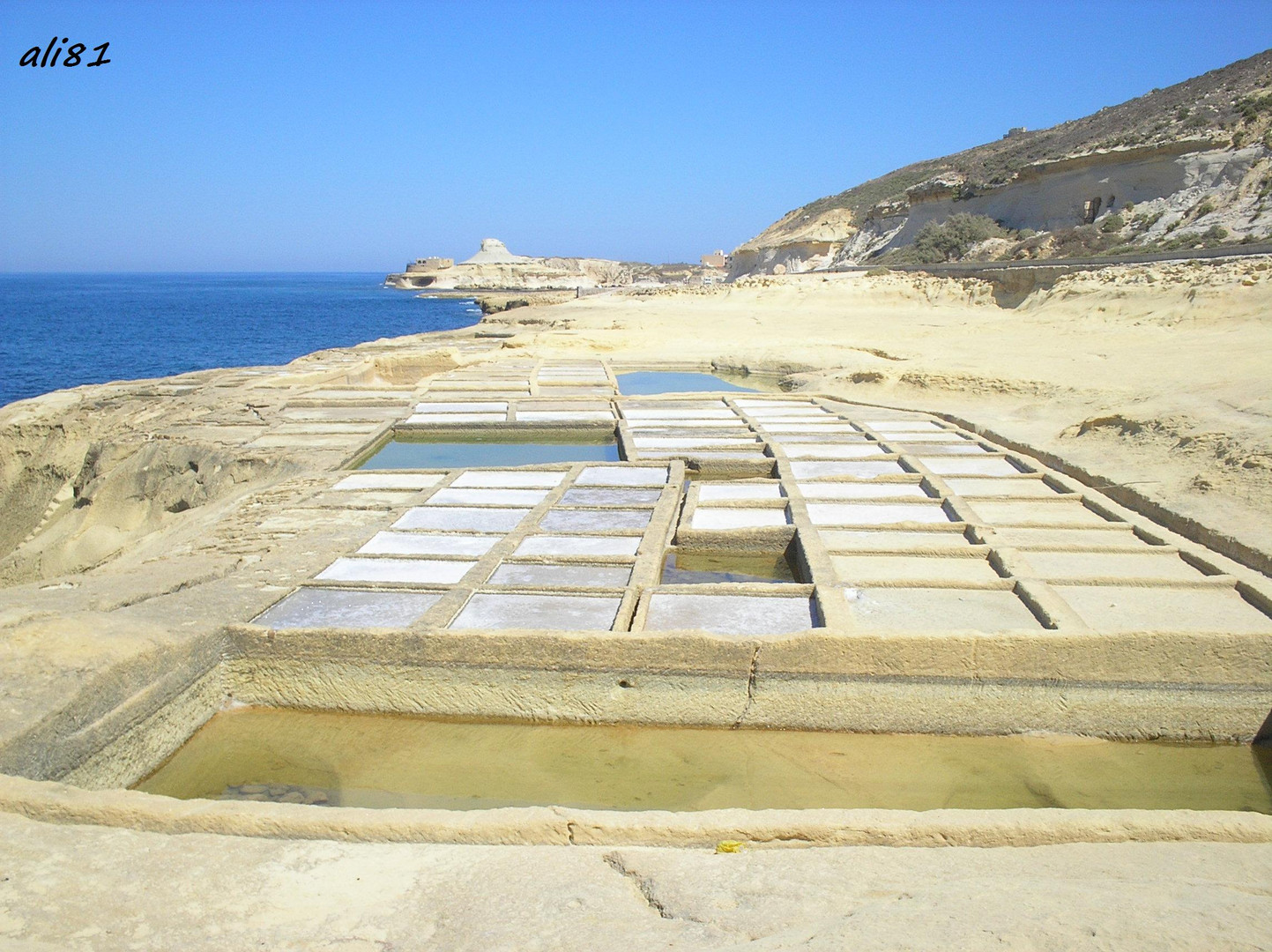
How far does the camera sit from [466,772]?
4.39 m

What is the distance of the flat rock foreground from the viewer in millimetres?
2732

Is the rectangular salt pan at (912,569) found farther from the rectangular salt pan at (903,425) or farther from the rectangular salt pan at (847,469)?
the rectangular salt pan at (903,425)

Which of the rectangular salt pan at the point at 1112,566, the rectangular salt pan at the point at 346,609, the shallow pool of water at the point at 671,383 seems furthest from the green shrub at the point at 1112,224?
the rectangular salt pan at the point at 346,609

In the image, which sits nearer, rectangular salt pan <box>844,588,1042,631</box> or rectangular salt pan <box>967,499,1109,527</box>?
rectangular salt pan <box>844,588,1042,631</box>

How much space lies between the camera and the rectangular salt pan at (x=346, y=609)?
498 centimetres

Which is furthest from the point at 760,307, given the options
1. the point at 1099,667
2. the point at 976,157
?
the point at 976,157

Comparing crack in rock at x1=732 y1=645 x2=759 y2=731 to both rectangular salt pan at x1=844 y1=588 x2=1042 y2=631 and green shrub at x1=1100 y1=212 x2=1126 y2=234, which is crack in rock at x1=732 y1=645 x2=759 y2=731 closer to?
rectangular salt pan at x1=844 y1=588 x2=1042 y2=631

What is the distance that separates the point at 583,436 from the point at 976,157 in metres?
49.9

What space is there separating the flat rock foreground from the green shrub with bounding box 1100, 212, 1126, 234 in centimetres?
1400

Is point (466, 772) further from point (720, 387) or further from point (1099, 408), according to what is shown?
point (720, 387)

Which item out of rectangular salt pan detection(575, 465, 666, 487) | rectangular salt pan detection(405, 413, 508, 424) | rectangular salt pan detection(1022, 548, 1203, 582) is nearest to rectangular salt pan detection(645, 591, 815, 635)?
rectangular salt pan detection(1022, 548, 1203, 582)

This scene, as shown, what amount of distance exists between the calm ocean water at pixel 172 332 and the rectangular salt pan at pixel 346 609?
2385 cm

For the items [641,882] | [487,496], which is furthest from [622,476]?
[641,882]

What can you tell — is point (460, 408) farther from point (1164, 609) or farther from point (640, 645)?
point (1164, 609)
